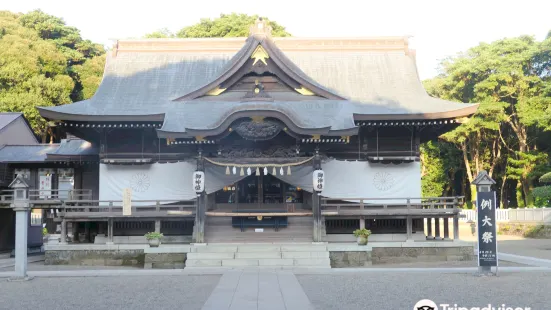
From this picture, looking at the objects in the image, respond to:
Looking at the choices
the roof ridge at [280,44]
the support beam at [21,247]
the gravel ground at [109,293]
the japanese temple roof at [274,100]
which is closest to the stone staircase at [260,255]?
the gravel ground at [109,293]

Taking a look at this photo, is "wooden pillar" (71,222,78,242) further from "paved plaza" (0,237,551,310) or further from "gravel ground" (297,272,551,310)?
"gravel ground" (297,272,551,310)

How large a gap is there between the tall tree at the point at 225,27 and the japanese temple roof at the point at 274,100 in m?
26.8

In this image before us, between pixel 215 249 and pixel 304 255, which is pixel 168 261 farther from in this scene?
pixel 304 255

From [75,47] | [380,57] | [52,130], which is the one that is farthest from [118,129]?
[75,47]

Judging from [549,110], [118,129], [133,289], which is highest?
[549,110]

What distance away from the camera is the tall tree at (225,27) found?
52844mm

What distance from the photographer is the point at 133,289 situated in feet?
42.9

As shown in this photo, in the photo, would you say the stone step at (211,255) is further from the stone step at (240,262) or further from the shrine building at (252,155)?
the shrine building at (252,155)

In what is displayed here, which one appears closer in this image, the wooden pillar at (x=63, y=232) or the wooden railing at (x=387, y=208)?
the wooden railing at (x=387, y=208)

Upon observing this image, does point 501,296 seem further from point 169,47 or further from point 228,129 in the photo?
point 169,47

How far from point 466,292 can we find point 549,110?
2873 centimetres

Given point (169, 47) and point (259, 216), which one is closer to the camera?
point (259, 216)

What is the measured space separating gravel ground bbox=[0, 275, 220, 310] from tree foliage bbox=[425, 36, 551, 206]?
102 feet

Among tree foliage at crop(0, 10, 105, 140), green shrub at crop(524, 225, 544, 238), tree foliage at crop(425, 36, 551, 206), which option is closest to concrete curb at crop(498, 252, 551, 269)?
green shrub at crop(524, 225, 544, 238)
